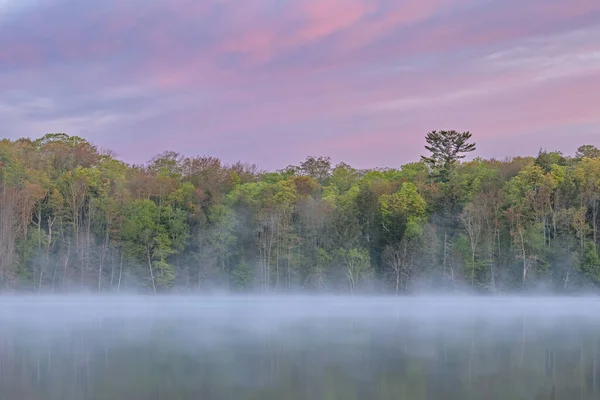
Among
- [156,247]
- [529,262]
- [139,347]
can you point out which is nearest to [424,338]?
[139,347]

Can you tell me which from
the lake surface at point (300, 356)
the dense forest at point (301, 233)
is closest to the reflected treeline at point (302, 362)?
the lake surface at point (300, 356)

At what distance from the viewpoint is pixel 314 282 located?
195ft

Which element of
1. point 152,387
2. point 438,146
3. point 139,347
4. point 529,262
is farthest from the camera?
point 438,146

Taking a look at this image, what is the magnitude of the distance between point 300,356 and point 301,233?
40235 mm

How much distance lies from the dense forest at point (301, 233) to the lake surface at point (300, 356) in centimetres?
1787

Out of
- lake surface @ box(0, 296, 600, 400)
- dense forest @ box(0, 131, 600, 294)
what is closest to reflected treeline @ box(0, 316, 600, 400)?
lake surface @ box(0, 296, 600, 400)

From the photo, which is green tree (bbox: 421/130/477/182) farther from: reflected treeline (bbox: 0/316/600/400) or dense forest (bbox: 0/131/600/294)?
reflected treeline (bbox: 0/316/600/400)

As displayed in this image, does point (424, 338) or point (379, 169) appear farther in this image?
point (379, 169)

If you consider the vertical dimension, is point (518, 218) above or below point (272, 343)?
above

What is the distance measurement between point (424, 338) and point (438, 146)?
5342 centimetres

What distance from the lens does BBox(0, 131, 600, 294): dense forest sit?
5653 cm

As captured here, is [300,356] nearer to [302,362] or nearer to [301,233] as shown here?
[302,362]

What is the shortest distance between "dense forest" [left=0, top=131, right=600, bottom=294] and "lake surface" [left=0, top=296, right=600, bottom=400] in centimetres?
1787

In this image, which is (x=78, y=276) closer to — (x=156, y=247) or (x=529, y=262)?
(x=156, y=247)
